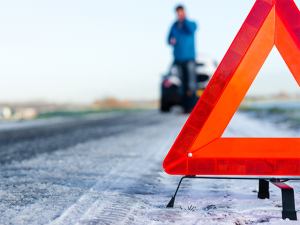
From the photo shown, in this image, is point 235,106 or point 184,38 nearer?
point 235,106

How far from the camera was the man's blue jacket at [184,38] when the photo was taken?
5038mm

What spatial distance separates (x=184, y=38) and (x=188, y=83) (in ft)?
9.29

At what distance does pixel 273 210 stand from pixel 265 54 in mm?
1074

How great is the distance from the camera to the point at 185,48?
584 cm

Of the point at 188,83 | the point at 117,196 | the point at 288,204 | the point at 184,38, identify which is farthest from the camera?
the point at 188,83

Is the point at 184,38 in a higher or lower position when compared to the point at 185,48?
higher

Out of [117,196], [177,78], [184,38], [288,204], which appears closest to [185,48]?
[184,38]

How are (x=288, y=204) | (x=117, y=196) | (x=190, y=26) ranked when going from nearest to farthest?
(x=288, y=204)
(x=117, y=196)
(x=190, y=26)

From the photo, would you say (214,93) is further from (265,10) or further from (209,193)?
(209,193)

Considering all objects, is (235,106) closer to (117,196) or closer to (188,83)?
(117,196)

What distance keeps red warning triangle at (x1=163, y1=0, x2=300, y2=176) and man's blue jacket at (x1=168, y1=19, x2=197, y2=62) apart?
10.5 feet

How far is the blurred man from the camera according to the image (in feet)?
16.3

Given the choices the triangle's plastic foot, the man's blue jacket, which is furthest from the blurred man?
the triangle's plastic foot

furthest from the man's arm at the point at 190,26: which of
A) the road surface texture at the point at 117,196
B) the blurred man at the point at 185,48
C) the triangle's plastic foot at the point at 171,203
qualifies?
the triangle's plastic foot at the point at 171,203
